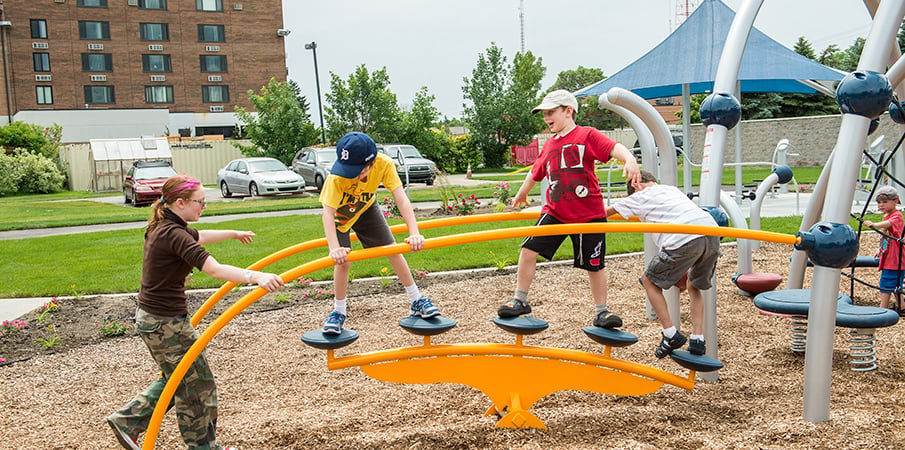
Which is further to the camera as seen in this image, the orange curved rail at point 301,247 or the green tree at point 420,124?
the green tree at point 420,124

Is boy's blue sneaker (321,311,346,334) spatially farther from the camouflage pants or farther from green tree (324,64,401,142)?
green tree (324,64,401,142)

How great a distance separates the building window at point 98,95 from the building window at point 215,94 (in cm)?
589

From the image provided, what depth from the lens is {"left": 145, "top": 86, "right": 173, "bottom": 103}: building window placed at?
49188mm

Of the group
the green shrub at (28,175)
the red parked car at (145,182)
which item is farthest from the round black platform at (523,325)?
the green shrub at (28,175)

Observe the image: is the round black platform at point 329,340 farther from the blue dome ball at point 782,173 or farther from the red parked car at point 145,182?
the red parked car at point 145,182

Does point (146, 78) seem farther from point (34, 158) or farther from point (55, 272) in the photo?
point (55, 272)

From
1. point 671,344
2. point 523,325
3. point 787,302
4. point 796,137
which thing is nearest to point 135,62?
point 796,137

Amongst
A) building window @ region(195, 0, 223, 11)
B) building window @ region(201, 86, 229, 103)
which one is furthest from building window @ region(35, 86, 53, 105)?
building window @ region(195, 0, 223, 11)

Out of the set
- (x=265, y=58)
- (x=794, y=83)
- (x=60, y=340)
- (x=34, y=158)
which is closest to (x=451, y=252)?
(x=60, y=340)

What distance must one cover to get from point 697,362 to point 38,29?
2066 inches

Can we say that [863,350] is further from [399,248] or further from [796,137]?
[796,137]

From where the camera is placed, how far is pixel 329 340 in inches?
155

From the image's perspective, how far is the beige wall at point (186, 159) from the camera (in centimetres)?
3566

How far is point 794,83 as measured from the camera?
15680 millimetres
